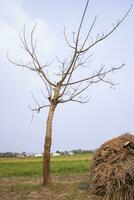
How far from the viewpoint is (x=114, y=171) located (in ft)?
33.4

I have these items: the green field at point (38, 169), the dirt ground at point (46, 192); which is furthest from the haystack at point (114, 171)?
the green field at point (38, 169)

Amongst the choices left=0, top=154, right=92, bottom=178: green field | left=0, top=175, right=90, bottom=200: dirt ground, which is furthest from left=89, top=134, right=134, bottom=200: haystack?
left=0, top=154, right=92, bottom=178: green field

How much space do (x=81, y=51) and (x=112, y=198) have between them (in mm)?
5588

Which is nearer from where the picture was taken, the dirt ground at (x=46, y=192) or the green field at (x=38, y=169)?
the dirt ground at (x=46, y=192)

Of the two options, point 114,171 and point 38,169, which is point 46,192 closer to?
point 114,171

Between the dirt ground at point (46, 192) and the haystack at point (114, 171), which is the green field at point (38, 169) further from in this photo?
the haystack at point (114, 171)

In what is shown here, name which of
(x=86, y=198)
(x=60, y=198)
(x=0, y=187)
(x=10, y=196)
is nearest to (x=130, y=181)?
(x=86, y=198)

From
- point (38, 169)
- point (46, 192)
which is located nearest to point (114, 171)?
point (46, 192)

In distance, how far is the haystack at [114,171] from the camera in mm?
10039

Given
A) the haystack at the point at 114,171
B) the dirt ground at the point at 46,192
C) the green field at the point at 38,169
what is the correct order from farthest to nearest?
the green field at the point at 38,169 → the dirt ground at the point at 46,192 → the haystack at the point at 114,171

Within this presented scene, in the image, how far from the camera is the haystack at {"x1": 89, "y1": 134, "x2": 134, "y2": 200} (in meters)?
10.0

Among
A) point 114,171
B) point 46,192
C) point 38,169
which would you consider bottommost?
point 46,192

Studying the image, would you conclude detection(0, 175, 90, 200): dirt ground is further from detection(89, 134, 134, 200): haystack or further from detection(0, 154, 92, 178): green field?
detection(0, 154, 92, 178): green field

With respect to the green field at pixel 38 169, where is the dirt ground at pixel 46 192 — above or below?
below
